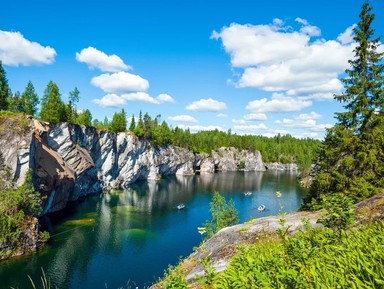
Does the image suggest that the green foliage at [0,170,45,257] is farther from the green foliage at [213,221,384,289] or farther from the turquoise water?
the green foliage at [213,221,384,289]

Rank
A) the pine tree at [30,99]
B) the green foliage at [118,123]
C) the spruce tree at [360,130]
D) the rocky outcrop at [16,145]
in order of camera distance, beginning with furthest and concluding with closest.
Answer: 1. the green foliage at [118,123]
2. the pine tree at [30,99]
3. the rocky outcrop at [16,145]
4. the spruce tree at [360,130]

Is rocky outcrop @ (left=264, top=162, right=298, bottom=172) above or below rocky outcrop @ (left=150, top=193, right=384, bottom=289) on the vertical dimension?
below

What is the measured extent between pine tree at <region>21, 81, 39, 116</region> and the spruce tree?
273 ft

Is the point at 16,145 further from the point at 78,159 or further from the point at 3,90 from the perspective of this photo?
the point at 3,90

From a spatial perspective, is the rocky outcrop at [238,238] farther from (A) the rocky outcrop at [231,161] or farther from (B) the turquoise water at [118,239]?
(A) the rocky outcrop at [231,161]

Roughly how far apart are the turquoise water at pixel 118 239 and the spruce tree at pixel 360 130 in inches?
684

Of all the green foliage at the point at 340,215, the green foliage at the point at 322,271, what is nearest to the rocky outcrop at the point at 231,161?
the green foliage at the point at 340,215

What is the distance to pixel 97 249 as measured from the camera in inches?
1700

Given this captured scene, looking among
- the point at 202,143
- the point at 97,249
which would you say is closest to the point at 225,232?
the point at 97,249

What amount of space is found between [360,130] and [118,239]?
4065 centimetres

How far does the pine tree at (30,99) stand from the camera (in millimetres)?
82606

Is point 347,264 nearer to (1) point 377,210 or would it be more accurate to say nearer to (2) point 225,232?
(1) point 377,210

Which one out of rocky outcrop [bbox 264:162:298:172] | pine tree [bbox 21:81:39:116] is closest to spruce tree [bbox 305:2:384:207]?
pine tree [bbox 21:81:39:116]

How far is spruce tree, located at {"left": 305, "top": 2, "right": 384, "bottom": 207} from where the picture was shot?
22469 mm
